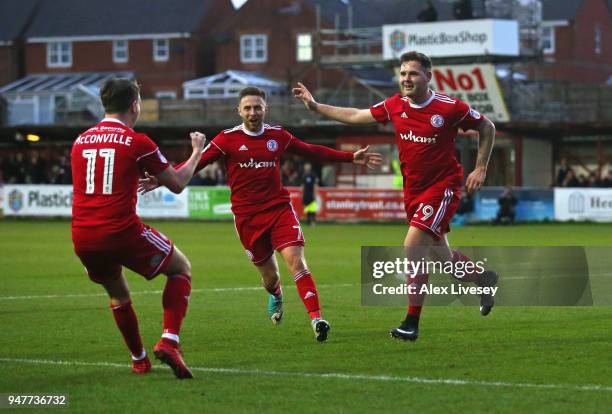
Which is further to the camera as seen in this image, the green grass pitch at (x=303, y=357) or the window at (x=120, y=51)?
the window at (x=120, y=51)

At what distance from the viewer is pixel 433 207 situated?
1170 centimetres

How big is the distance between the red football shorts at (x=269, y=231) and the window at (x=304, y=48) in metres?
61.8

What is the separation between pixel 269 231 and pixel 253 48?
219ft

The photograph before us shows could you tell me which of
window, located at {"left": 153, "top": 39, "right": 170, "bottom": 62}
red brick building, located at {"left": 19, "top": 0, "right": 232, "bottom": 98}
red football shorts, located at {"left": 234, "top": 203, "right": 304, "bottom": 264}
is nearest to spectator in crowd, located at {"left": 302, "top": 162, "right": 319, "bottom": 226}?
red football shorts, located at {"left": 234, "top": 203, "right": 304, "bottom": 264}

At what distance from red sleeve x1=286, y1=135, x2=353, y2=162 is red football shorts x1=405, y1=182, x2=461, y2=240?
863 mm

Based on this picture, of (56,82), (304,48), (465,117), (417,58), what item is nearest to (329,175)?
(304,48)

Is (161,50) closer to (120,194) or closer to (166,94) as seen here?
(166,94)

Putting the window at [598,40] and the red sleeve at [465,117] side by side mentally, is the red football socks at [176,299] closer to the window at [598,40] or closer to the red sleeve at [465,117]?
the red sleeve at [465,117]

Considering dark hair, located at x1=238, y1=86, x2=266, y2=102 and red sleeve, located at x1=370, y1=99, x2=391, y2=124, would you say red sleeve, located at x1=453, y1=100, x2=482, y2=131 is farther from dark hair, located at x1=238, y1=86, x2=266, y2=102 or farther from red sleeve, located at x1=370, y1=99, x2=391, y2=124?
dark hair, located at x1=238, y1=86, x2=266, y2=102

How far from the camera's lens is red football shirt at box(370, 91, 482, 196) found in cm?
1168

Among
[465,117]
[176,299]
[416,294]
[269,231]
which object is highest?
[465,117]

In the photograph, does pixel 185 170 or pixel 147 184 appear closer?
pixel 185 170

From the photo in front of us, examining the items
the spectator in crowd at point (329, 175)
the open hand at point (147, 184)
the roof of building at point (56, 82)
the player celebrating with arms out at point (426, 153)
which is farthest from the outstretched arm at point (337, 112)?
the roof of building at point (56, 82)

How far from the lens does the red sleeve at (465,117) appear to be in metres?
11.7
